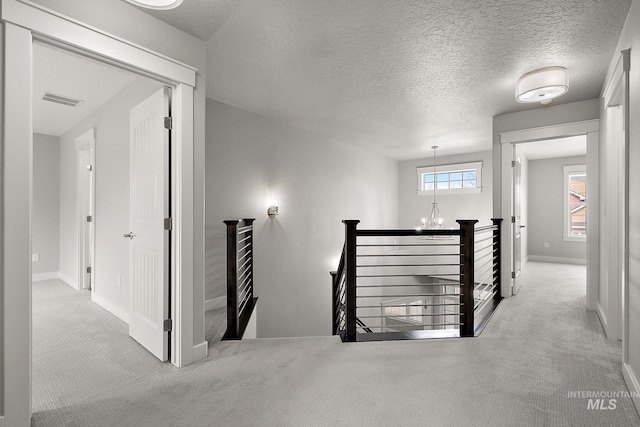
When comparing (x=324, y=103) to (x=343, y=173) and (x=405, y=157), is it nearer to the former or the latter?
(x=343, y=173)

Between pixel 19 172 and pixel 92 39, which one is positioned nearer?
pixel 19 172

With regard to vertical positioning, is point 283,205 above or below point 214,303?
above

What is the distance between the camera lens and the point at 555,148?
6.78 m

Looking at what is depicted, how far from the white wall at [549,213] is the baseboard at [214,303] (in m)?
7.50

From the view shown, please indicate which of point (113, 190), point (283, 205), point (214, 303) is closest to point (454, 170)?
point (283, 205)

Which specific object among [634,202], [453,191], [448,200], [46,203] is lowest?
[634,202]

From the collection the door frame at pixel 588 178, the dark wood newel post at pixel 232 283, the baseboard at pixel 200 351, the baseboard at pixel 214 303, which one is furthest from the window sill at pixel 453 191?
the baseboard at pixel 200 351

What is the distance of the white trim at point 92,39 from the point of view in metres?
1.60

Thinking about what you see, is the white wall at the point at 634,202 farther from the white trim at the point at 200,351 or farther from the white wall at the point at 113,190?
the white wall at the point at 113,190

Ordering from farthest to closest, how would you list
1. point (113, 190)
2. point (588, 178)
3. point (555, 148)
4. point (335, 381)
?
A: point (555, 148) < point (588, 178) < point (113, 190) < point (335, 381)

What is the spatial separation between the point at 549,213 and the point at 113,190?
885 centimetres

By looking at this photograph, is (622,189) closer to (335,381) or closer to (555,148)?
(335,381)

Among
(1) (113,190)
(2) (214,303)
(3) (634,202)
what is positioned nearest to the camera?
(3) (634,202)

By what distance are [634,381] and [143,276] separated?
3.38m
